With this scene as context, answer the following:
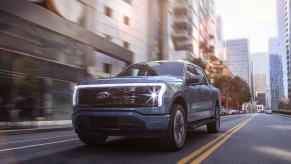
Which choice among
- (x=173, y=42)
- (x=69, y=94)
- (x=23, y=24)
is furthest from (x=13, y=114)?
(x=173, y=42)

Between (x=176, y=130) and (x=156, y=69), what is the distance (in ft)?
5.52

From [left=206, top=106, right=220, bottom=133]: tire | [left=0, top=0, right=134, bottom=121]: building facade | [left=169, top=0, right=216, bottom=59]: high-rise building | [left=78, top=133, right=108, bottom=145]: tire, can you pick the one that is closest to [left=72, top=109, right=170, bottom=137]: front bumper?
[left=78, top=133, right=108, bottom=145]: tire

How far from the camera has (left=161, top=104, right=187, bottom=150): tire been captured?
6.97m

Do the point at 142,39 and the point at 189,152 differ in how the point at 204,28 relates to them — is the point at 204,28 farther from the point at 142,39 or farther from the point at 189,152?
the point at 189,152

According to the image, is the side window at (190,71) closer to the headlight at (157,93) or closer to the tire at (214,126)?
the headlight at (157,93)

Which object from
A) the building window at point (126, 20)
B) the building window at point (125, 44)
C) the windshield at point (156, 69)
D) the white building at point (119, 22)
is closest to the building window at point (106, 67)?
the white building at point (119, 22)

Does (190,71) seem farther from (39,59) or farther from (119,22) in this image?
(119,22)

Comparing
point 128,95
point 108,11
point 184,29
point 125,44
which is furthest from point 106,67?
point 184,29

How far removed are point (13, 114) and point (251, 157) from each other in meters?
13.7

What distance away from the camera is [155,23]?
48906mm

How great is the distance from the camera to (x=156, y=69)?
28.0 feet

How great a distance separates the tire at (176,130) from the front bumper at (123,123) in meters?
0.18

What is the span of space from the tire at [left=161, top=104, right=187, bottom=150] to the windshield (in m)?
0.94

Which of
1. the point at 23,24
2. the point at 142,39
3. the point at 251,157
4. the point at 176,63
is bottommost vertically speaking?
the point at 251,157
